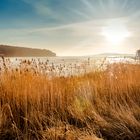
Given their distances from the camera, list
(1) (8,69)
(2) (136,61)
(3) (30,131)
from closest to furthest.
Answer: (3) (30,131), (1) (8,69), (2) (136,61)

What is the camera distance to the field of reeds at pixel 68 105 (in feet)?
13.2

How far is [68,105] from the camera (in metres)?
5.18

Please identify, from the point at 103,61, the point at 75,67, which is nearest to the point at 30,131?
the point at 75,67

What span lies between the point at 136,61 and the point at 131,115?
4.13 metres

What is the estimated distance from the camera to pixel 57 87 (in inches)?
220

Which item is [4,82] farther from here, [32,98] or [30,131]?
[30,131]

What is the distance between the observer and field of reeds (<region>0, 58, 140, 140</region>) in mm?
4012

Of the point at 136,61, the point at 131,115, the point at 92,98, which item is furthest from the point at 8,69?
the point at 136,61

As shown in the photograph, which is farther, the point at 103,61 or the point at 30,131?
the point at 103,61

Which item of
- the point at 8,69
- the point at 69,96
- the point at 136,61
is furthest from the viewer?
the point at 136,61

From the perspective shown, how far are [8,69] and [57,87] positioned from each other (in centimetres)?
105

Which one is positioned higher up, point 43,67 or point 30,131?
point 43,67

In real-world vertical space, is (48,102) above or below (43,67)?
below

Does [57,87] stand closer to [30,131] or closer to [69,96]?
[69,96]
